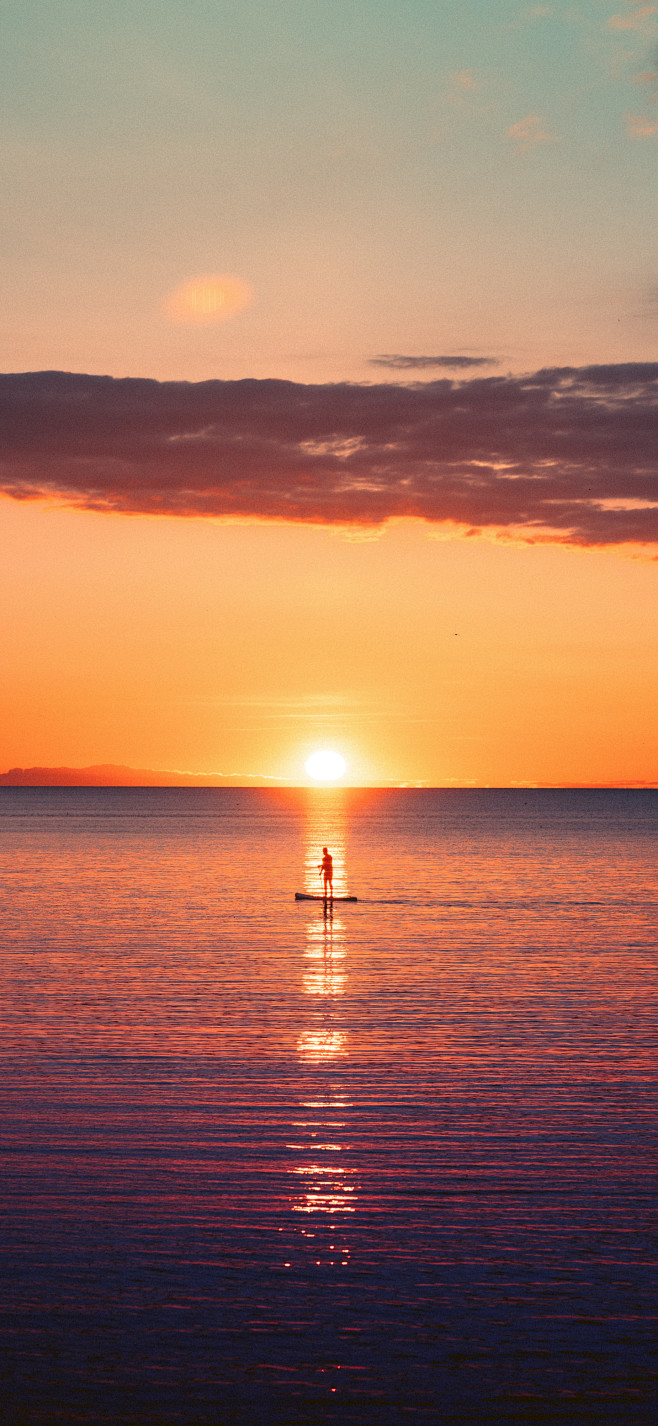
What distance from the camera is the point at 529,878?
85.7 m

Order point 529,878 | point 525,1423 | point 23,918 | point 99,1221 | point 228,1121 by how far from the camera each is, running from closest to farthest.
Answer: point 525,1423
point 99,1221
point 228,1121
point 23,918
point 529,878

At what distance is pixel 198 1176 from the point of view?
1786 cm

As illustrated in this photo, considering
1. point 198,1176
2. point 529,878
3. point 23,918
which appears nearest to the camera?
point 198,1176

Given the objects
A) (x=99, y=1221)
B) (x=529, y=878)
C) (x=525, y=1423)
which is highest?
(x=529, y=878)

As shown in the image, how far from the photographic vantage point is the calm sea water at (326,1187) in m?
11.9

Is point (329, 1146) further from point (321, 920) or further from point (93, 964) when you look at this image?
Result: point (321, 920)

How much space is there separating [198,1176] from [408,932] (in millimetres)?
34906

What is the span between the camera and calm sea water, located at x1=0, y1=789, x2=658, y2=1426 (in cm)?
1186

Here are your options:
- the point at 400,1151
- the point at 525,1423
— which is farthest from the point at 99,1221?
the point at 525,1423

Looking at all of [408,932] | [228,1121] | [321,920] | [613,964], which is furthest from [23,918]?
[228,1121]

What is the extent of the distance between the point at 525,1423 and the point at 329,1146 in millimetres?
8683

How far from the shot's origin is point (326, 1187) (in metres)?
17.4

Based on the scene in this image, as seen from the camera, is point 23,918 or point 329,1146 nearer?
point 329,1146

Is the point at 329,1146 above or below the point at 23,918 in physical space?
below
